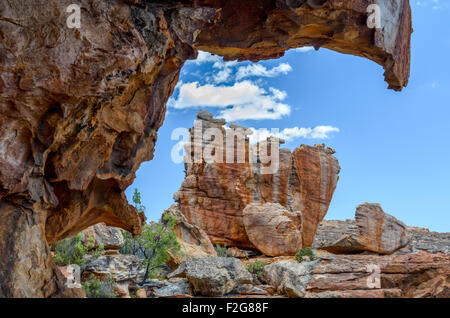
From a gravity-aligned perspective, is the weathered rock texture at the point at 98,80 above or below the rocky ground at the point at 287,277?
above

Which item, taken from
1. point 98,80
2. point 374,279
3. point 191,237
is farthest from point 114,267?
point 191,237

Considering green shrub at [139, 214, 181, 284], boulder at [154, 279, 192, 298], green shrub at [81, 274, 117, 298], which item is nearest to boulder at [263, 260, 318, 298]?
boulder at [154, 279, 192, 298]

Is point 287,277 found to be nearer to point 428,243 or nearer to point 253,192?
point 253,192

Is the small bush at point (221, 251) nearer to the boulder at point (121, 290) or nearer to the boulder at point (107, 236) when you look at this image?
the boulder at point (107, 236)

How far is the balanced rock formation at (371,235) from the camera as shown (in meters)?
23.3

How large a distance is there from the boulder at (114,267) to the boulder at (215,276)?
6.80 feet

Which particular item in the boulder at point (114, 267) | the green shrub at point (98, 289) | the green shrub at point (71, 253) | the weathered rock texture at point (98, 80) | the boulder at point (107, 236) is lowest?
the green shrub at point (98, 289)

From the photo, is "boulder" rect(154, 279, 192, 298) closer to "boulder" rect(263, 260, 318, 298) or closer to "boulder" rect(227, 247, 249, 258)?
"boulder" rect(263, 260, 318, 298)

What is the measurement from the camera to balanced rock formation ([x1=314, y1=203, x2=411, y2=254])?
919 inches

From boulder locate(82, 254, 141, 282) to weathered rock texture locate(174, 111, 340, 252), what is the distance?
542 inches

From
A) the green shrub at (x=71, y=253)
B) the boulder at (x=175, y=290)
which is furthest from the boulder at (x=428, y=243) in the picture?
the green shrub at (x=71, y=253)
